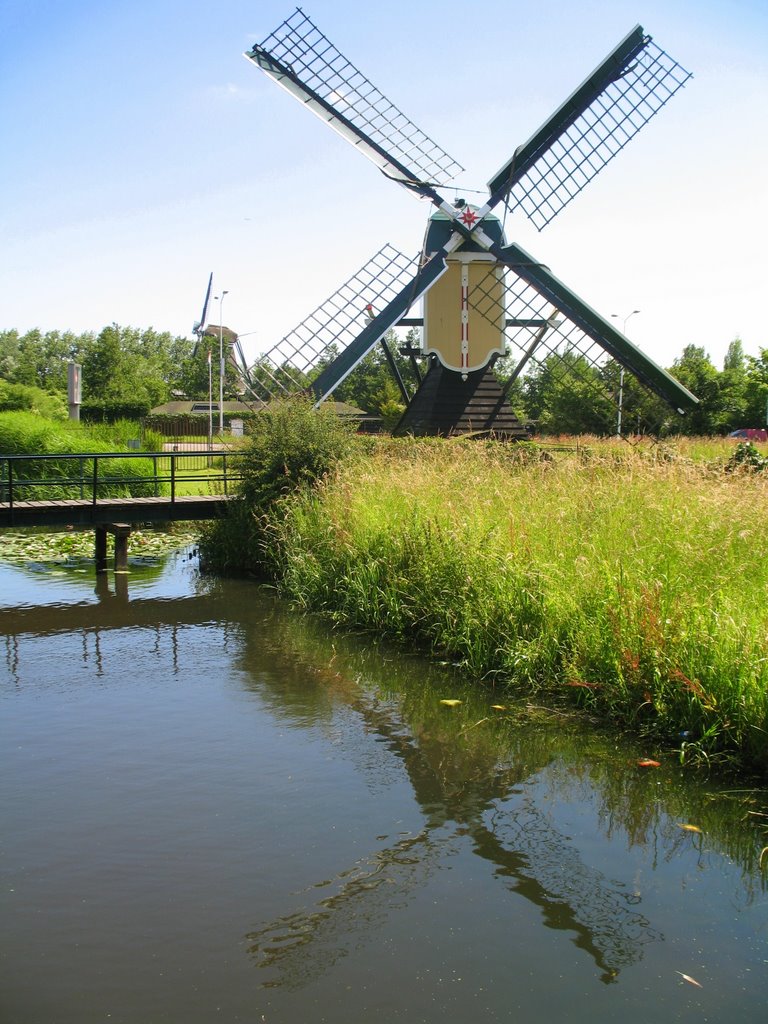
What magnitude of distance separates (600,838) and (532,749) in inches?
50.8

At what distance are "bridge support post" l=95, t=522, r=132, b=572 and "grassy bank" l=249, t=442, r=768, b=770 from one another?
3.20m

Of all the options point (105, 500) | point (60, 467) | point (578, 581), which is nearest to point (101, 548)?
point (105, 500)

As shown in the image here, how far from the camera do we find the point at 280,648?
8.90 metres

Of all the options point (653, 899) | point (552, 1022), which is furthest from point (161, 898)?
point (653, 899)

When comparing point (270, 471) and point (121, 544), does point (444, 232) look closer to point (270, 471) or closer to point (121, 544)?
point (270, 471)

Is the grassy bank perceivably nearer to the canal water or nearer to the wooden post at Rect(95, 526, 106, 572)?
the canal water

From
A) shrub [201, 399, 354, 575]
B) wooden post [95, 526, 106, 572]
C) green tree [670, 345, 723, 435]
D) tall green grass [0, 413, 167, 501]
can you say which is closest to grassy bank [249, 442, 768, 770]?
shrub [201, 399, 354, 575]

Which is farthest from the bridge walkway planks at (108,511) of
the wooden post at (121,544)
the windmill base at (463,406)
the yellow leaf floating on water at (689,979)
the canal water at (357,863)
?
the yellow leaf floating on water at (689,979)

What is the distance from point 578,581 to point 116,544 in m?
8.35

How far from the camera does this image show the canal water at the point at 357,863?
11.5 ft

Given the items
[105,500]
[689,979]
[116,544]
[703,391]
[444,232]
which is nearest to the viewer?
[689,979]

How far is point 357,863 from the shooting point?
448cm

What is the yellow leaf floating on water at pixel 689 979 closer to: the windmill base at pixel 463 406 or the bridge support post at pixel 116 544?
the bridge support post at pixel 116 544

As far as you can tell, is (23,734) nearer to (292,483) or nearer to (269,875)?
(269,875)
